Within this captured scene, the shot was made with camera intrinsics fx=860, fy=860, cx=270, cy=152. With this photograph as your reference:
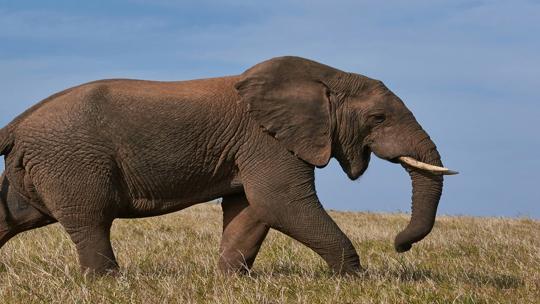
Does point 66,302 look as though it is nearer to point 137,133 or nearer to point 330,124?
point 137,133

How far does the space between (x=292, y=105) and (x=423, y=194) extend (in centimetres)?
158

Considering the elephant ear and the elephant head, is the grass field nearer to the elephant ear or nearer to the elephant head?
the elephant head

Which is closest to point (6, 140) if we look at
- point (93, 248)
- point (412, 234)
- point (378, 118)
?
point (93, 248)

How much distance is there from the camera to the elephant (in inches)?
329

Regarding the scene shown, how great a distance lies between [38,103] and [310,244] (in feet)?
10.5

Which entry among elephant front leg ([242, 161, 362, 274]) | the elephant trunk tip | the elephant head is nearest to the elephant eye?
the elephant head

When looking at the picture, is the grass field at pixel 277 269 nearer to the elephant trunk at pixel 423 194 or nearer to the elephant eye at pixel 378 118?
the elephant trunk at pixel 423 194

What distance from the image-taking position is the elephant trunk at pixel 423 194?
852cm

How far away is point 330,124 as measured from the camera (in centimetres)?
859

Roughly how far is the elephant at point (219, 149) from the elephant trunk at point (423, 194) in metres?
0.01

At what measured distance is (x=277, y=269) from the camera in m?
9.81

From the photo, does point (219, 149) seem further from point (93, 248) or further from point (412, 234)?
point (412, 234)

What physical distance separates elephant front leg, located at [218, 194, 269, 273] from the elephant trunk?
1.44 metres

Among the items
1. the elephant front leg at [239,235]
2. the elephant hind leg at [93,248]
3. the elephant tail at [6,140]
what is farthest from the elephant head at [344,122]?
the elephant tail at [6,140]
